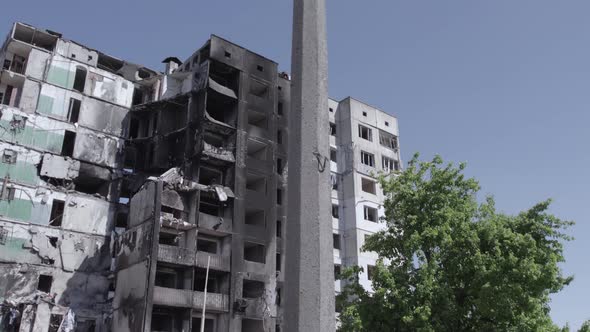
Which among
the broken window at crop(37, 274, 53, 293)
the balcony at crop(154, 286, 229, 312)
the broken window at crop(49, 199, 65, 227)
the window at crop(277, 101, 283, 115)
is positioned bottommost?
the balcony at crop(154, 286, 229, 312)

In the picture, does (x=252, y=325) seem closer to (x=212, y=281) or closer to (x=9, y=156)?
(x=212, y=281)

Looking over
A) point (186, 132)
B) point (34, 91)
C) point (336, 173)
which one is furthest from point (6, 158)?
point (336, 173)

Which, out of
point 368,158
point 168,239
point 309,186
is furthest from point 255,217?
point 309,186

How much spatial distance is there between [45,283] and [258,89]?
64.1ft

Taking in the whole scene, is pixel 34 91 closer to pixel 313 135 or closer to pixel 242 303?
pixel 242 303

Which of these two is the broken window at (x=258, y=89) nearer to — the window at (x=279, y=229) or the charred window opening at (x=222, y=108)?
the charred window opening at (x=222, y=108)

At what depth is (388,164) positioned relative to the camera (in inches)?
1821

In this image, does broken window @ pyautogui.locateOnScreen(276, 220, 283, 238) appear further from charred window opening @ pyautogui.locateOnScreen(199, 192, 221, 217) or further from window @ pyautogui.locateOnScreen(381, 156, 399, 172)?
window @ pyautogui.locateOnScreen(381, 156, 399, 172)

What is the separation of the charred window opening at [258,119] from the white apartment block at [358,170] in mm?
7395

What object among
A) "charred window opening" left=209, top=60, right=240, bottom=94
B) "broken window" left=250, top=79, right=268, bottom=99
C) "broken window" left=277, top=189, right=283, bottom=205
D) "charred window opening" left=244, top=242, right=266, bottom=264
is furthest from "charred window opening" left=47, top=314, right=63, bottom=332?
"broken window" left=250, top=79, right=268, bottom=99

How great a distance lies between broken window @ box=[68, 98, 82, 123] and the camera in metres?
35.6

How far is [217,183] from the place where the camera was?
115 feet

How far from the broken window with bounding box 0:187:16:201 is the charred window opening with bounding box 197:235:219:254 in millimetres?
11287

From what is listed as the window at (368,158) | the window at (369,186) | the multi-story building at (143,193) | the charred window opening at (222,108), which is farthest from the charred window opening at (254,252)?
the window at (368,158)
